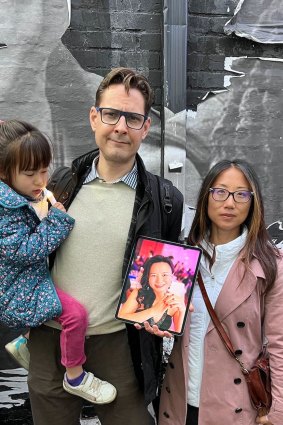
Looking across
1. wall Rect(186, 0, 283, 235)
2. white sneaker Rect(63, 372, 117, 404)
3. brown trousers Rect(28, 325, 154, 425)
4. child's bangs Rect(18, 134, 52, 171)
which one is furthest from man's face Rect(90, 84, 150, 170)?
wall Rect(186, 0, 283, 235)

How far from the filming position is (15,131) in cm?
187

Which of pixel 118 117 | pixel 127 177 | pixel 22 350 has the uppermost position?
pixel 118 117

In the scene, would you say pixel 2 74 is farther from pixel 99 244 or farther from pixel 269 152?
pixel 269 152

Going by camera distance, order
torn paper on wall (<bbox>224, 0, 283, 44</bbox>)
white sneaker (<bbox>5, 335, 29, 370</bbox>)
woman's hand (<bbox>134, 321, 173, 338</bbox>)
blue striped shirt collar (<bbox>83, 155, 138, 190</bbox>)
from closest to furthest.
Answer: woman's hand (<bbox>134, 321, 173, 338</bbox>), blue striped shirt collar (<bbox>83, 155, 138, 190</bbox>), white sneaker (<bbox>5, 335, 29, 370</bbox>), torn paper on wall (<bbox>224, 0, 283, 44</bbox>)

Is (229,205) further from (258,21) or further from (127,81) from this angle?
(258,21)

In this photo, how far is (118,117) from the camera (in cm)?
196

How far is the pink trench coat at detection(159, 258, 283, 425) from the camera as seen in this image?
1.92 m

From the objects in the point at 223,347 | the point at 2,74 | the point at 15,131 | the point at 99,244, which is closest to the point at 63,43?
the point at 2,74

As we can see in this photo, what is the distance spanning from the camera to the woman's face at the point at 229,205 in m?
1.98

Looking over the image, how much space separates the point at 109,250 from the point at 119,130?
0.53 m

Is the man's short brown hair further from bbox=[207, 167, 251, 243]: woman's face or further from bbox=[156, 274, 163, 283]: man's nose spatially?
bbox=[156, 274, 163, 283]: man's nose

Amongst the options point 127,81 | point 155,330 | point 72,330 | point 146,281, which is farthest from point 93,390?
point 127,81

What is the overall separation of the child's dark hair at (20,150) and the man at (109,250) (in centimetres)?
28

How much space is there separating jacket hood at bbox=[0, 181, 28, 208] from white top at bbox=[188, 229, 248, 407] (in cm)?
88
